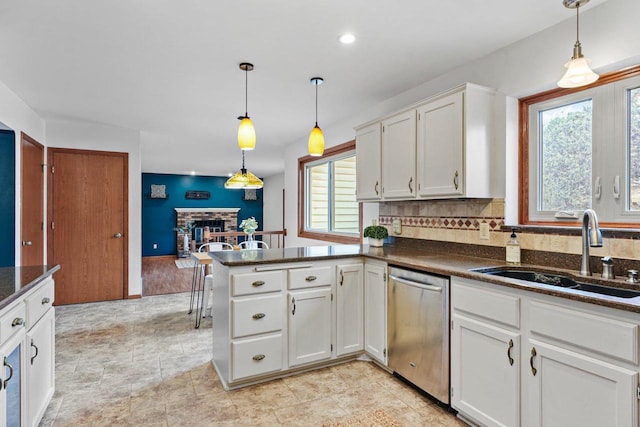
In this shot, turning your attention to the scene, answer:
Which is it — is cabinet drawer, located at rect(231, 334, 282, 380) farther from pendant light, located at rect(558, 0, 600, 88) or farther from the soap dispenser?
pendant light, located at rect(558, 0, 600, 88)

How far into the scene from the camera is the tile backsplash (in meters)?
1.98

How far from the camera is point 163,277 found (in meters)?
7.00

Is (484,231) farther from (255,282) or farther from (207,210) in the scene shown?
(207,210)

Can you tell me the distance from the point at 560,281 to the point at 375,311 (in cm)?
125

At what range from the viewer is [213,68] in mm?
2947

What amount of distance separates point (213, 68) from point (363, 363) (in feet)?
8.68

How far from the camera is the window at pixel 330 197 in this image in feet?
15.4

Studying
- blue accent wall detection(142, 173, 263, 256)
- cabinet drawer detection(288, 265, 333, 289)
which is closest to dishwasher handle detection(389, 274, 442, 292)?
cabinet drawer detection(288, 265, 333, 289)

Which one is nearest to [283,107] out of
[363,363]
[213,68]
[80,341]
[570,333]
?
[213,68]

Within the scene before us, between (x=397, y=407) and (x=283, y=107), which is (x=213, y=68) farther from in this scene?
(x=397, y=407)

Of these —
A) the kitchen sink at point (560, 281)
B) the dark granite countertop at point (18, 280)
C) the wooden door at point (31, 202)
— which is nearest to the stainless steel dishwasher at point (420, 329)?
the kitchen sink at point (560, 281)

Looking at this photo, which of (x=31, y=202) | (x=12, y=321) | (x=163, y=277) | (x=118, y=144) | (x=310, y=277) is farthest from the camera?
(x=163, y=277)

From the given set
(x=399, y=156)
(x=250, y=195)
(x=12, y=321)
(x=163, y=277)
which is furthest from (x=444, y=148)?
(x=250, y=195)

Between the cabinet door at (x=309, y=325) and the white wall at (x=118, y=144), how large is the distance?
3320 millimetres
